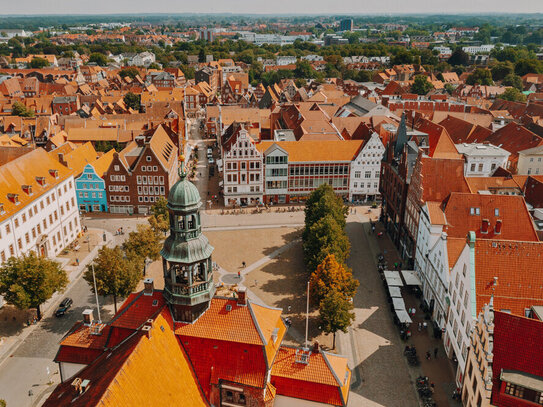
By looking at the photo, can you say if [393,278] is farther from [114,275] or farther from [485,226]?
[114,275]

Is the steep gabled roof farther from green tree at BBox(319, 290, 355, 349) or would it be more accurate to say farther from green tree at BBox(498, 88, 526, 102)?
green tree at BBox(498, 88, 526, 102)

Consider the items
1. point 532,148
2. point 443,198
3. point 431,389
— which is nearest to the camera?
point 431,389

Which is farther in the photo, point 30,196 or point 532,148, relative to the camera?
point 532,148

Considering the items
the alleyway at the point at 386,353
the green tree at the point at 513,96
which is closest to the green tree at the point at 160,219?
the alleyway at the point at 386,353

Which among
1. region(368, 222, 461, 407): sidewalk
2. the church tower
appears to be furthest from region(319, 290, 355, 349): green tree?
the church tower

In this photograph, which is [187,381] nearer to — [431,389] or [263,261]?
[431,389]

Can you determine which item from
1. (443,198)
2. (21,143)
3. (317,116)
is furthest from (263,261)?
(21,143)

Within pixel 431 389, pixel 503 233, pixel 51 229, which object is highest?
pixel 503 233
